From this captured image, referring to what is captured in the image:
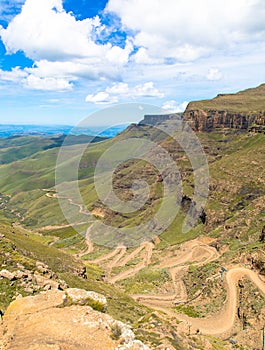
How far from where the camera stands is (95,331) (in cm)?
1546

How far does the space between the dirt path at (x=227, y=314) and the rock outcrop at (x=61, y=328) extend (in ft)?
109

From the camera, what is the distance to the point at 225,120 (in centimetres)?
19038

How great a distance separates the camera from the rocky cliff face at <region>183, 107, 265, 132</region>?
174750 mm

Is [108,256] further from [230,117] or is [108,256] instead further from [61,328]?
[230,117]

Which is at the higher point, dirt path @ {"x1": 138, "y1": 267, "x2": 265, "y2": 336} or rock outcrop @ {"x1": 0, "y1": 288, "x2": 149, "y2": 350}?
rock outcrop @ {"x1": 0, "y1": 288, "x2": 149, "y2": 350}

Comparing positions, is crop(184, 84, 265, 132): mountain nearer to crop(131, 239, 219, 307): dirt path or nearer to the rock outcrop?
crop(131, 239, 219, 307): dirt path

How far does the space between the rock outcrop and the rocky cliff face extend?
17361 cm

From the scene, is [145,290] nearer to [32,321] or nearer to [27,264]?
[27,264]

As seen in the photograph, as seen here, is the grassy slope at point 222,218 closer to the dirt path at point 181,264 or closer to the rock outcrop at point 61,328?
the dirt path at point 181,264

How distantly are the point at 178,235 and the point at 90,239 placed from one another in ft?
173

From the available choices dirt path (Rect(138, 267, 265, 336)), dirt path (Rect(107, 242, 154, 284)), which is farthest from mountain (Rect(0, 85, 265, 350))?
dirt path (Rect(107, 242, 154, 284))

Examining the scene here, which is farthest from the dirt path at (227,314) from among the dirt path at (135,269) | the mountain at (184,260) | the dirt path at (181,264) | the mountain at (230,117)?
the mountain at (230,117)

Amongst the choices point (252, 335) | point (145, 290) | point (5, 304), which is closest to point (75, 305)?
point (5, 304)

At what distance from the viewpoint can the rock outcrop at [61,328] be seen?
1448cm
